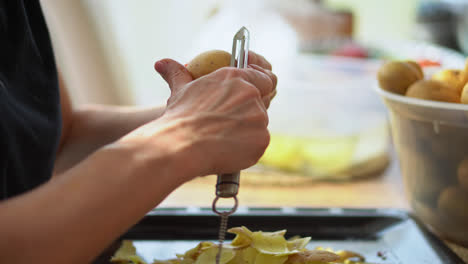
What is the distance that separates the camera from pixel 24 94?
528 millimetres

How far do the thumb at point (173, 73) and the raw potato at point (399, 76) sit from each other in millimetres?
251

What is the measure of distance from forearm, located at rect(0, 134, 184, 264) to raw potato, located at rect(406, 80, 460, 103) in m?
0.31

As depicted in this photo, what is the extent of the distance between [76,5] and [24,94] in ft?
2.84

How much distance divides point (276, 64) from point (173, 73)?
1.86 feet

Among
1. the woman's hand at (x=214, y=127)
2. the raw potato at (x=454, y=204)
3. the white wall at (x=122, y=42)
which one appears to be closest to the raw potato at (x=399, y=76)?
the raw potato at (x=454, y=204)

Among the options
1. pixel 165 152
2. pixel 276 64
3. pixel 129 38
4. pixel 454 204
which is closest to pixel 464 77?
pixel 454 204

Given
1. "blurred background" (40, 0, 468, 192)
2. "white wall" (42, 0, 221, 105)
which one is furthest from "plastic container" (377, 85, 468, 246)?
"white wall" (42, 0, 221, 105)

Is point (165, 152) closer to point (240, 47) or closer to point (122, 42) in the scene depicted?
point (240, 47)

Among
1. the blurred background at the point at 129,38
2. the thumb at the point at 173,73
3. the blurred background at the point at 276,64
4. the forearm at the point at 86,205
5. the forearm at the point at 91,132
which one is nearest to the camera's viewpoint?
the forearm at the point at 86,205

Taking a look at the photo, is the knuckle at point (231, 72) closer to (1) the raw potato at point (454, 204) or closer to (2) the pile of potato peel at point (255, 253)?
(2) the pile of potato peel at point (255, 253)

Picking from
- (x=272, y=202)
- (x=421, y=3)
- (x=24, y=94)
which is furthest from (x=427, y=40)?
(x=24, y=94)

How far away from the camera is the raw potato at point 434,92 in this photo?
48 cm

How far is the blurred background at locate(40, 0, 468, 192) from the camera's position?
2.93ft

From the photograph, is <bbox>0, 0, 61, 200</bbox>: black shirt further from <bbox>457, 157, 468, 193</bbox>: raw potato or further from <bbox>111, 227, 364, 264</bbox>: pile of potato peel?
<bbox>457, 157, 468, 193</bbox>: raw potato
